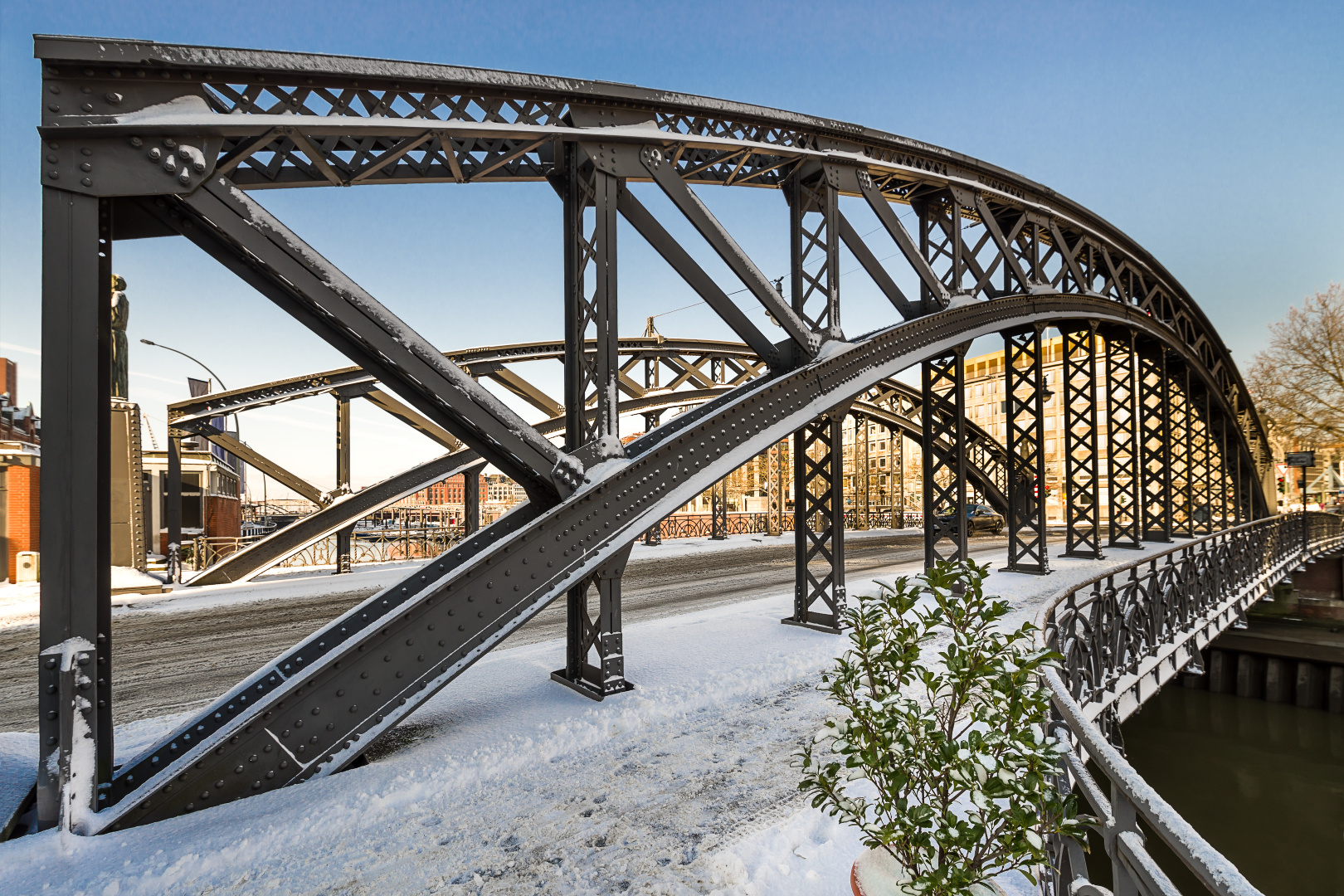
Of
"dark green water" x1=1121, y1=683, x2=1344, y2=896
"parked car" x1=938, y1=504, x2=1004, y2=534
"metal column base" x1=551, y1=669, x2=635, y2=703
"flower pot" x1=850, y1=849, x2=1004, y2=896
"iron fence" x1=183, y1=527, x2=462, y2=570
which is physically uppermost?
"flower pot" x1=850, y1=849, x2=1004, y2=896

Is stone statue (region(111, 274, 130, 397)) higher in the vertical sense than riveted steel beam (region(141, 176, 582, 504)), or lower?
higher

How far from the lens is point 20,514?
15641 mm

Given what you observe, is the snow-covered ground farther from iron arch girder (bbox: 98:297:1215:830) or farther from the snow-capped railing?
the snow-capped railing

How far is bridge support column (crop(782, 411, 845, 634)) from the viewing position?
8844 millimetres

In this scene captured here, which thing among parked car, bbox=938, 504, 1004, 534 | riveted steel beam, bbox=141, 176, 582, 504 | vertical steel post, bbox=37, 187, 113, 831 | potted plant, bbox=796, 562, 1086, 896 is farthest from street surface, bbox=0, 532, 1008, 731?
parked car, bbox=938, 504, 1004, 534

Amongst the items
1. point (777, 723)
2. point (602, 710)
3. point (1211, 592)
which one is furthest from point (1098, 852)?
point (602, 710)

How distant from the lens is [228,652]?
8.84m

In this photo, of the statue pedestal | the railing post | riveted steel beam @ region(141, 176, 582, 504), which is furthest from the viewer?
the statue pedestal

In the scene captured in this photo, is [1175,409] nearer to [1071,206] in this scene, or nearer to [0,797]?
[1071,206]

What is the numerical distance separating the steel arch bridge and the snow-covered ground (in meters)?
0.38

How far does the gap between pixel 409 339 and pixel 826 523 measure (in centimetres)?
666

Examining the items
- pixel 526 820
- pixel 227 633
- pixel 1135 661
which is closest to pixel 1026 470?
pixel 1135 661

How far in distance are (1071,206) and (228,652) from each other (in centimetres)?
1911

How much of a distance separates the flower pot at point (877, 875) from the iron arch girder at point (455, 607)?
9.93 ft
